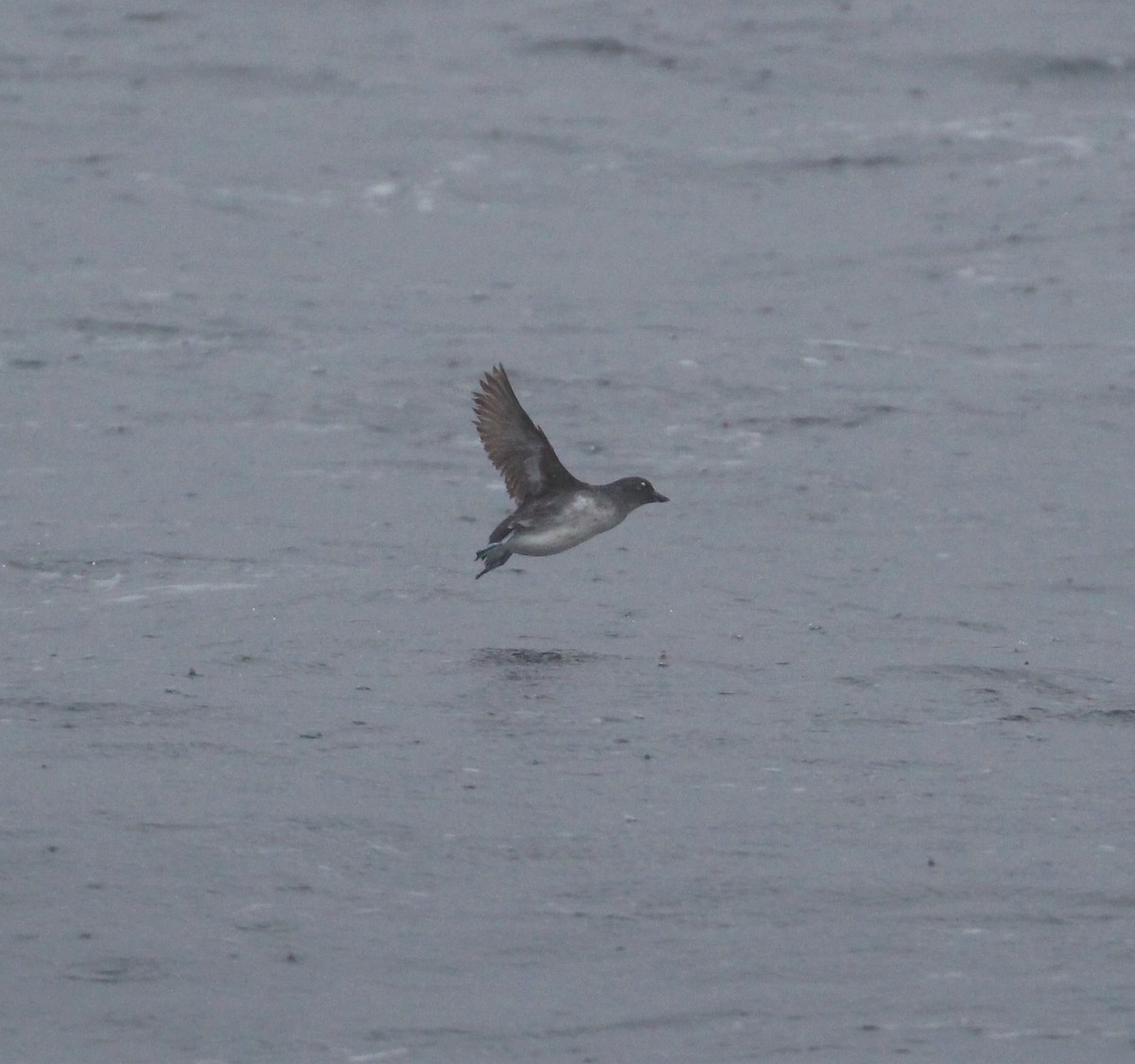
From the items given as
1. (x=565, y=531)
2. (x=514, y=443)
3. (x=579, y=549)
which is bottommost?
(x=579, y=549)

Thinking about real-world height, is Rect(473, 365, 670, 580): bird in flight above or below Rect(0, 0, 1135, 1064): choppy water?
above

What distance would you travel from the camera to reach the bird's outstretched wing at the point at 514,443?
11.7m

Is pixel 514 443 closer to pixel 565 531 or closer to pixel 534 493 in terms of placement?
pixel 534 493

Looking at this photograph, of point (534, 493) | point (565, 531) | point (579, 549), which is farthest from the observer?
point (579, 549)

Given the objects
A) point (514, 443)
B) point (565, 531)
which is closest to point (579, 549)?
point (514, 443)

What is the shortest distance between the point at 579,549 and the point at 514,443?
128 centimetres

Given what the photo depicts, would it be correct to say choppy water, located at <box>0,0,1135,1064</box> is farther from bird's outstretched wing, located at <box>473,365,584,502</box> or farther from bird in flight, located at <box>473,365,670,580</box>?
bird's outstretched wing, located at <box>473,365,584,502</box>

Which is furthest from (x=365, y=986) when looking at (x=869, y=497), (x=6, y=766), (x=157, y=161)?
(x=157, y=161)

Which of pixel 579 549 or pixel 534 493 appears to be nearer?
pixel 534 493

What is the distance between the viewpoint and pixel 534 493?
38.3 ft

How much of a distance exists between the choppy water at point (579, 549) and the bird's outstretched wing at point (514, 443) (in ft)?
2.08

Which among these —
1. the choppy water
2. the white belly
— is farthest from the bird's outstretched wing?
the choppy water

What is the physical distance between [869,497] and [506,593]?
2.64 meters

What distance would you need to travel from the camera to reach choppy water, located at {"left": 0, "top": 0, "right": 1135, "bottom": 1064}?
7.64 m
